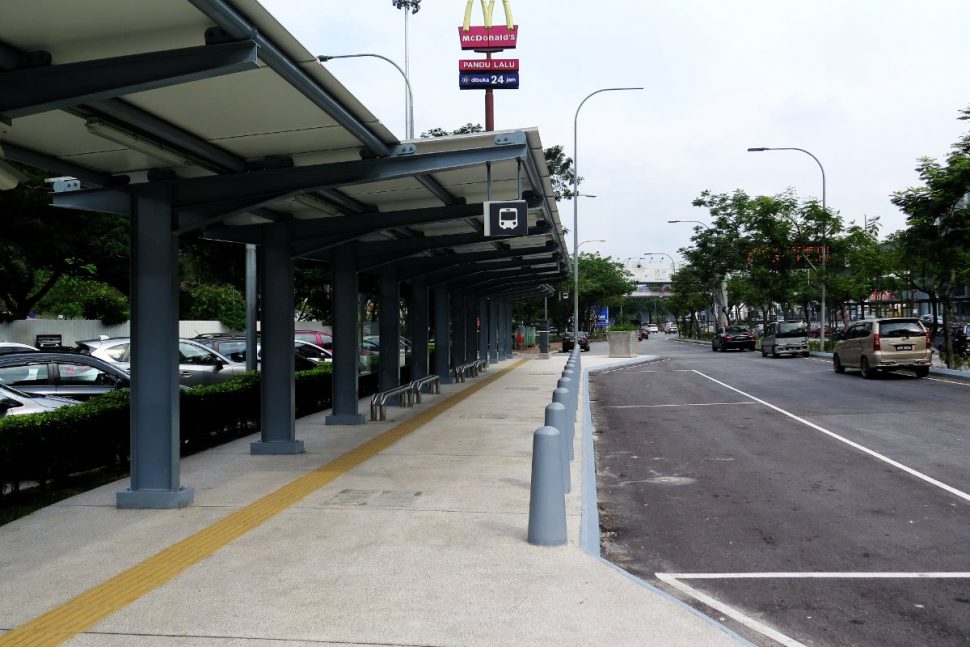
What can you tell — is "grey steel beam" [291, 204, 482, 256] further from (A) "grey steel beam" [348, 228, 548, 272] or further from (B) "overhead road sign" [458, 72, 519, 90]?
(B) "overhead road sign" [458, 72, 519, 90]

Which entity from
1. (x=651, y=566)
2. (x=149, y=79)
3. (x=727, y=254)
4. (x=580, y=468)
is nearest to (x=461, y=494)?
(x=580, y=468)

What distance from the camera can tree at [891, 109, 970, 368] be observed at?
863 inches

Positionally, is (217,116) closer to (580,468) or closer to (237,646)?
(237,646)

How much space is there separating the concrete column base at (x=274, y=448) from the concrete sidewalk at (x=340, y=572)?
1.20 meters

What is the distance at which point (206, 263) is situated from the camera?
3253 cm

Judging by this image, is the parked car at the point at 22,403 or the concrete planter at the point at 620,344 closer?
the parked car at the point at 22,403

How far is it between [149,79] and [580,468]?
6026 mm

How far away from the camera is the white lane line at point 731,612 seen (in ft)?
15.4

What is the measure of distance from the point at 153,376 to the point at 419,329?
513 inches

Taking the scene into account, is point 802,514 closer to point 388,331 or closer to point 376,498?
point 376,498

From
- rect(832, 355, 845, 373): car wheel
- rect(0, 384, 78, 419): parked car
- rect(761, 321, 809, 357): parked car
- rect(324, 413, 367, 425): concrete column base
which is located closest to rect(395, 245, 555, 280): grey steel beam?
rect(324, 413, 367, 425): concrete column base

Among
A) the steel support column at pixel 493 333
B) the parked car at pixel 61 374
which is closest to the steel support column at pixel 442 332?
the parked car at pixel 61 374

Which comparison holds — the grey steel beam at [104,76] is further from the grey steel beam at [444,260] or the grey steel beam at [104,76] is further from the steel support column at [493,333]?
the steel support column at [493,333]

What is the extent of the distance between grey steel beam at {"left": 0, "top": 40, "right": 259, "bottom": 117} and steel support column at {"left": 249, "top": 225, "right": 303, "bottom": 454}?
5.42m
